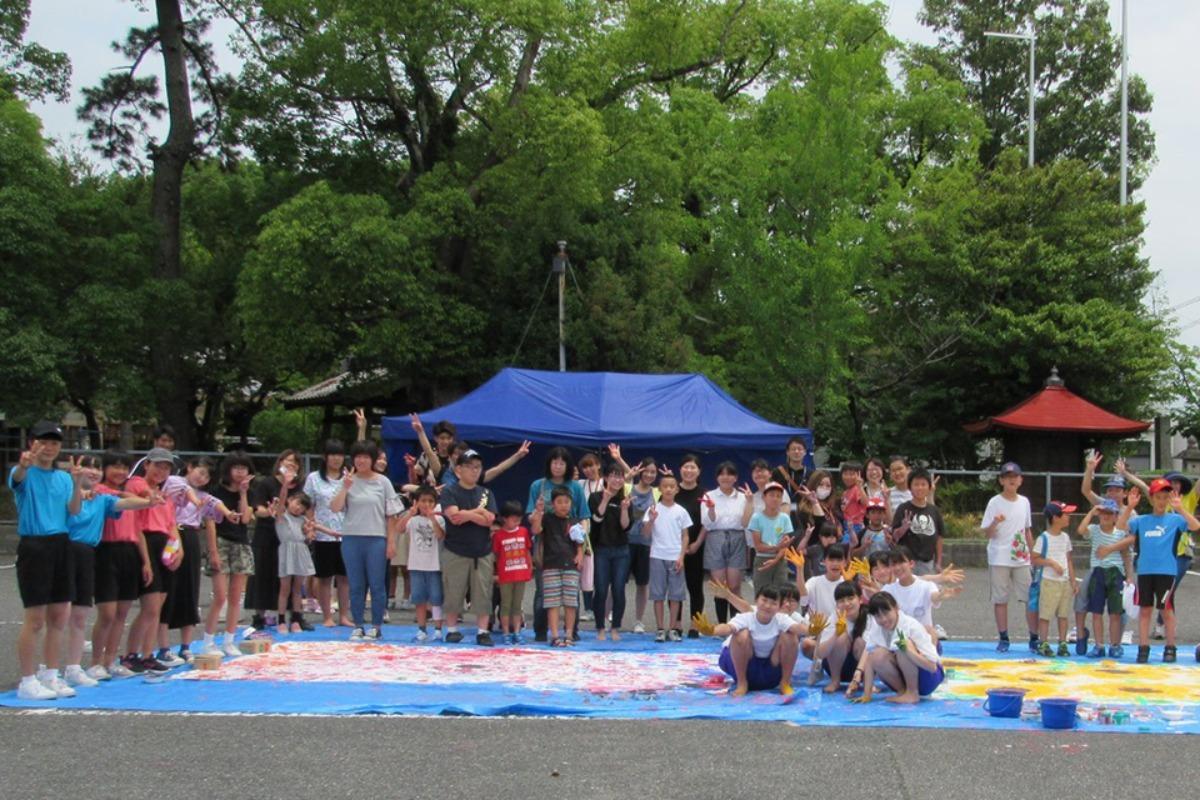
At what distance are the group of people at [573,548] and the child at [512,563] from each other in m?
0.02

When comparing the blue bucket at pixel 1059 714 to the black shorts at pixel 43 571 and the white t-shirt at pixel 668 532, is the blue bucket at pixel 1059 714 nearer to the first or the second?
the white t-shirt at pixel 668 532

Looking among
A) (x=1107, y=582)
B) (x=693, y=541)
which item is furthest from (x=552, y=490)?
(x=1107, y=582)

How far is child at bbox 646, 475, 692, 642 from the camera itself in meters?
10.7

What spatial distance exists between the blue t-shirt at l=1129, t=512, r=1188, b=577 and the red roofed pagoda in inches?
464

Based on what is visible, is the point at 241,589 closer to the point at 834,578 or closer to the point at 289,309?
the point at 834,578

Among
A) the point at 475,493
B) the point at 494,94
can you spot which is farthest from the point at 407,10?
the point at 475,493

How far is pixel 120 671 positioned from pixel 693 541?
16.5 feet

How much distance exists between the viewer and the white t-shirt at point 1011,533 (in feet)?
33.9

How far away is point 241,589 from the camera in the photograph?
9.50m

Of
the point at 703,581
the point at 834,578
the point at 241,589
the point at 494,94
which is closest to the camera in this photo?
the point at 834,578

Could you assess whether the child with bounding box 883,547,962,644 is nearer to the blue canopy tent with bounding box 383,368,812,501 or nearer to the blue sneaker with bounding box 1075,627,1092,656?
the blue sneaker with bounding box 1075,627,1092,656

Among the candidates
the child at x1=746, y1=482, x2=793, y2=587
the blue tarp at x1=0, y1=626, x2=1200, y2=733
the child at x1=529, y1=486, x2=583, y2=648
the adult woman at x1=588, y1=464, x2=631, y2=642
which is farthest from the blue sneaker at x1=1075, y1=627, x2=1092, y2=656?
the child at x1=529, y1=486, x2=583, y2=648

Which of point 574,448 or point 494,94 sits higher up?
point 494,94

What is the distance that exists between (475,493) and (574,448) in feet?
15.9
